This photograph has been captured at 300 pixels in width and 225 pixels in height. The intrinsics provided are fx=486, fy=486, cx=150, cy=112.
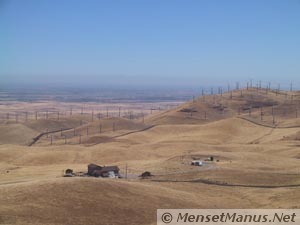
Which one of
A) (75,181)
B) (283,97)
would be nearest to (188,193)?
(75,181)

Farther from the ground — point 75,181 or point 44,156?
point 75,181

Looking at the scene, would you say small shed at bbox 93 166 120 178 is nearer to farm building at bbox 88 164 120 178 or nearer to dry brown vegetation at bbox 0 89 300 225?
farm building at bbox 88 164 120 178

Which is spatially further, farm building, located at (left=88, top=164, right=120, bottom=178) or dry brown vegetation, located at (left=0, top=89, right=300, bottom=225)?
farm building, located at (left=88, top=164, right=120, bottom=178)

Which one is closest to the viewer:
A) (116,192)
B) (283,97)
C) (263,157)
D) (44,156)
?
(116,192)

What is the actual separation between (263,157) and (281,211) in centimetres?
3344

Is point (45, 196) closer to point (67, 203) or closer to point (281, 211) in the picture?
point (67, 203)

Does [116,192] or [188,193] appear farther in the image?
[188,193]

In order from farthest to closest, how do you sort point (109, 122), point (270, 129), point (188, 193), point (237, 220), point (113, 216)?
point (109, 122) → point (270, 129) → point (188, 193) → point (113, 216) → point (237, 220)

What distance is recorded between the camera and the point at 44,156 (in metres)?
71.2

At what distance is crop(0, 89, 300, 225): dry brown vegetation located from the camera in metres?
29.3

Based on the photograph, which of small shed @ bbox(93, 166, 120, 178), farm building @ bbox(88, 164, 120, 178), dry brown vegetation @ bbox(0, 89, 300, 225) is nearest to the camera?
dry brown vegetation @ bbox(0, 89, 300, 225)

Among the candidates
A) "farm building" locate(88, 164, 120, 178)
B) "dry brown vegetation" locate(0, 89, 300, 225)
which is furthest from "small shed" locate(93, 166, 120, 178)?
"dry brown vegetation" locate(0, 89, 300, 225)

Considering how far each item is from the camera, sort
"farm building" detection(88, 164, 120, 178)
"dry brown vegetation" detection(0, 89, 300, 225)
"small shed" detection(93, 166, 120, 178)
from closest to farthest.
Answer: "dry brown vegetation" detection(0, 89, 300, 225)
"small shed" detection(93, 166, 120, 178)
"farm building" detection(88, 164, 120, 178)

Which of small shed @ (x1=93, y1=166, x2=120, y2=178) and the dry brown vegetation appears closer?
the dry brown vegetation
